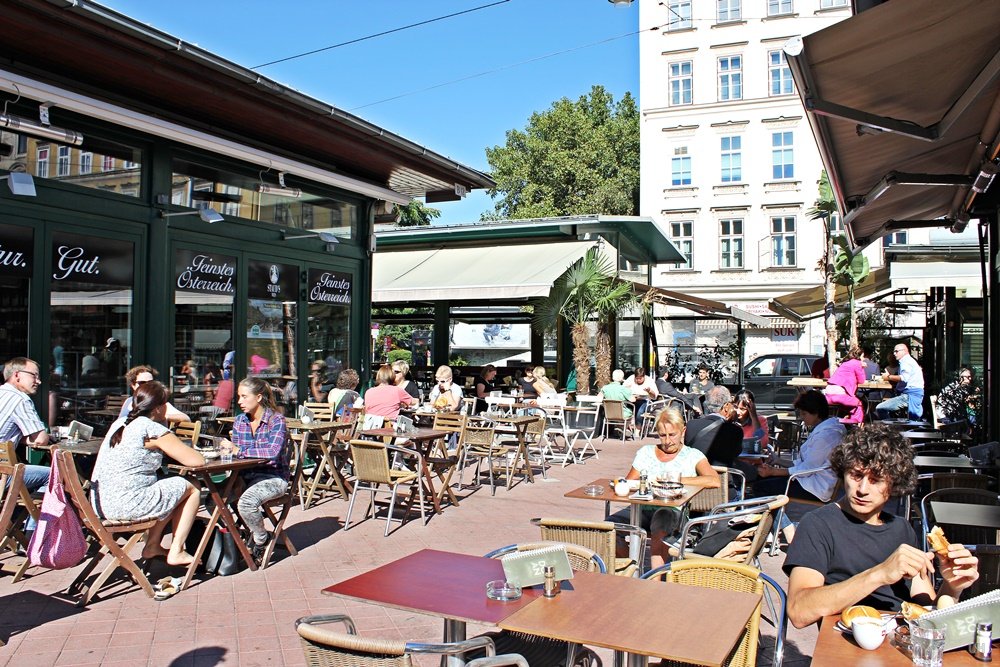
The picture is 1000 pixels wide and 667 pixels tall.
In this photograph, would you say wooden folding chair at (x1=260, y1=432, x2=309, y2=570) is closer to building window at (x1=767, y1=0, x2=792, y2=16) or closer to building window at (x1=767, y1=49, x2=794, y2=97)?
building window at (x1=767, y1=49, x2=794, y2=97)

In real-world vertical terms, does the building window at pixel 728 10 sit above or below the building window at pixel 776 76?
above

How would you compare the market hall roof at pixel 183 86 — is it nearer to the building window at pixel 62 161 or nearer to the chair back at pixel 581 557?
the building window at pixel 62 161

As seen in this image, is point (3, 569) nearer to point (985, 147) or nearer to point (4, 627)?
point (4, 627)

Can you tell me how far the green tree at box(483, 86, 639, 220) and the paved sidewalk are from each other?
33.7 m

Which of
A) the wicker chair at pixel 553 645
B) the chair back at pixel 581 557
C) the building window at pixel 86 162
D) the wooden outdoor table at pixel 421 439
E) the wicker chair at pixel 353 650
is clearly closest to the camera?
the wicker chair at pixel 353 650

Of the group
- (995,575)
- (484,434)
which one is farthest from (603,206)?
(995,575)

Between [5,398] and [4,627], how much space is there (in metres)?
2.12

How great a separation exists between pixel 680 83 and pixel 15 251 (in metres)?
29.7

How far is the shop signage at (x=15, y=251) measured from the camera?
6.66 metres

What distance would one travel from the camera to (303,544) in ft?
21.6

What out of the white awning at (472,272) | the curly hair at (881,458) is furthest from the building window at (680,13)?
the curly hair at (881,458)

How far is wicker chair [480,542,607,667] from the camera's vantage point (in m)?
3.26

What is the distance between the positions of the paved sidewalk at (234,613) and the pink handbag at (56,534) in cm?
38

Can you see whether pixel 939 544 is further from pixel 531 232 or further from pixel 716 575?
Result: pixel 531 232
